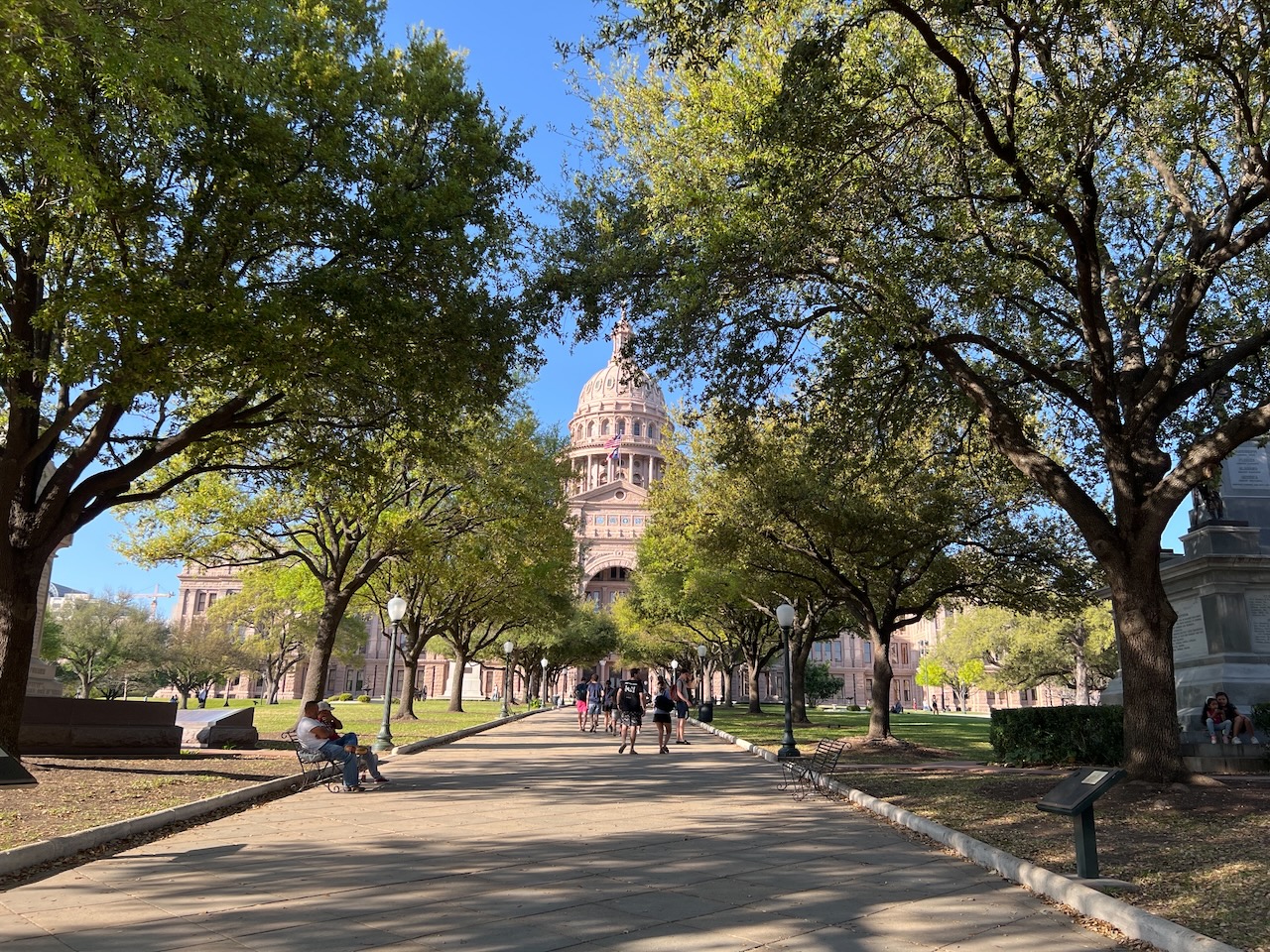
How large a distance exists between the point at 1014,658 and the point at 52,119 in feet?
217

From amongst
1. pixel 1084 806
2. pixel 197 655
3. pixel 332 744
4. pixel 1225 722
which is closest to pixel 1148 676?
pixel 1084 806

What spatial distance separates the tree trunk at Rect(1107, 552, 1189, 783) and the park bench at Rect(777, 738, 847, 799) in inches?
168

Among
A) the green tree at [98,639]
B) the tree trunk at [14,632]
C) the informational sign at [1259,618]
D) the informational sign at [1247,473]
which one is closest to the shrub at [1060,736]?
the informational sign at [1259,618]

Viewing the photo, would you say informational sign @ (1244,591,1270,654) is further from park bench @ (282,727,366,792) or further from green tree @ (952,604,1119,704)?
green tree @ (952,604,1119,704)

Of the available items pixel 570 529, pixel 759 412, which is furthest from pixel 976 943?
pixel 570 529

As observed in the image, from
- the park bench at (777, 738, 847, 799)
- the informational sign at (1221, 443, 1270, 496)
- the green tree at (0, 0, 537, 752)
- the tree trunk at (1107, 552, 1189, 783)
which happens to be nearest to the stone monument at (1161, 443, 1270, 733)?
the informational sign at (1221, 443, 1270, 496)

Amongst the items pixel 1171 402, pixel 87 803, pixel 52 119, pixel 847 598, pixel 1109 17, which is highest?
pixel 1109 17

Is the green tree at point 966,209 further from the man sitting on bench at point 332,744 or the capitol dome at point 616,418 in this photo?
the capitol dome at point 616,418

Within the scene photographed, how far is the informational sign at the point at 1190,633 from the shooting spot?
15.8 metres

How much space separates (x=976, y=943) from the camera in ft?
17.3

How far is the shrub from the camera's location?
14570mm

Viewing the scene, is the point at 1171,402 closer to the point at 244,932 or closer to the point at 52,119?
the point at 244,932

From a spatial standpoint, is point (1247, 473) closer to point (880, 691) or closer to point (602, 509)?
A: point (880, 691)

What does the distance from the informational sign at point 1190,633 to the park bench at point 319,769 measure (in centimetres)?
1471
